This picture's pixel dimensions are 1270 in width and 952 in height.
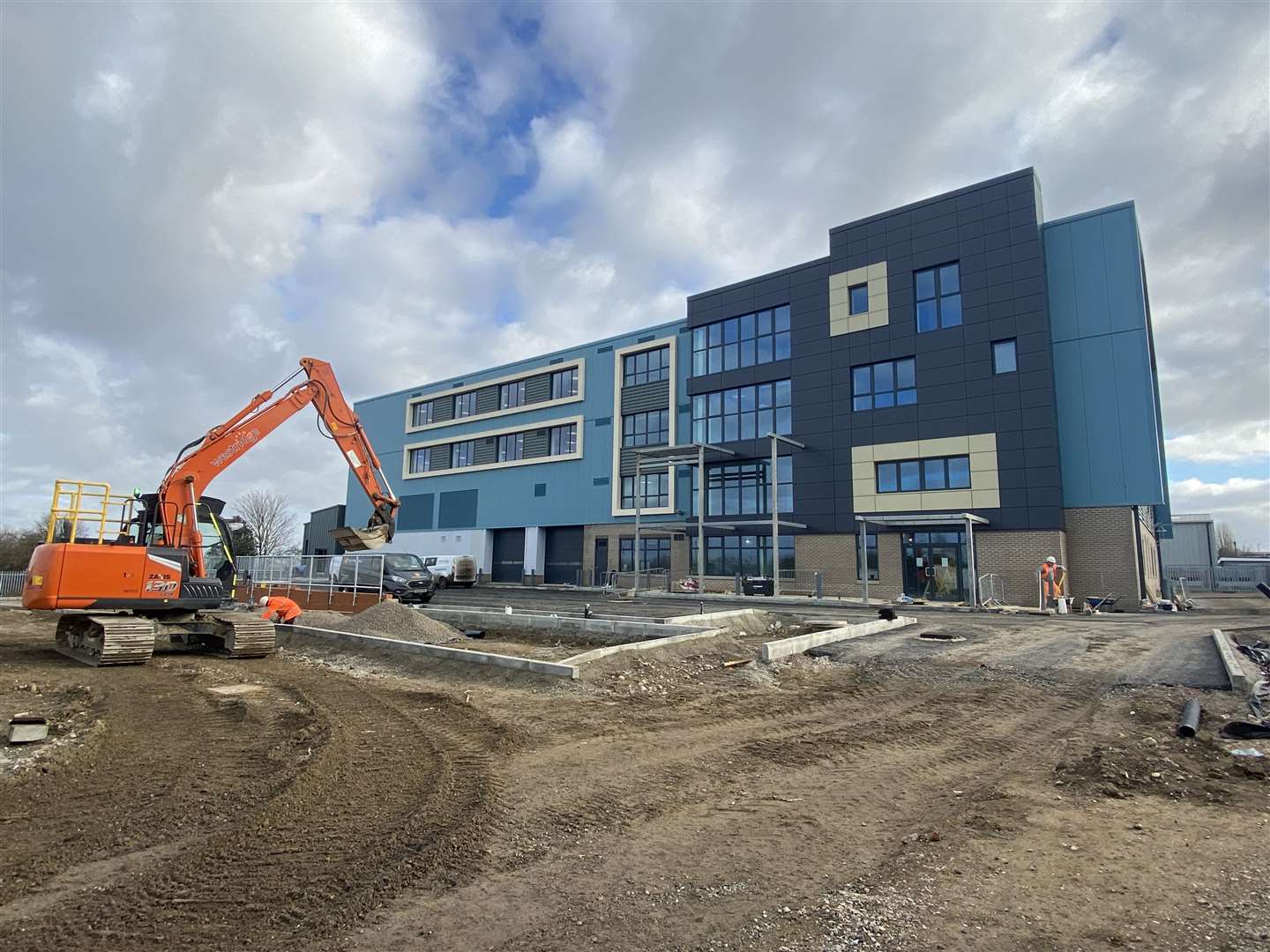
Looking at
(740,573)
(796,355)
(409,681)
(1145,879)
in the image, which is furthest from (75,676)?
(796,355)

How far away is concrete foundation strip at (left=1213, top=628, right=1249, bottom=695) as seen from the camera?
951cm

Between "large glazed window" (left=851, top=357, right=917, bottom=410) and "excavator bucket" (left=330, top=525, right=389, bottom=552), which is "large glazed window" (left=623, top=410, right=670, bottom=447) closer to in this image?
"large glazed window" (left=851, top=357, right=917, bottom=410)

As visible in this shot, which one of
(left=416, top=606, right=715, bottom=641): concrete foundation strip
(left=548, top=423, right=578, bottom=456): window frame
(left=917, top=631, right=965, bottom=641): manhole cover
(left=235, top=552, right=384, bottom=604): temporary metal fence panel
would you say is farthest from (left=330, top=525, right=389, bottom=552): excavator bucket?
(left=548, top=423, right=578, bottom=456): window frame

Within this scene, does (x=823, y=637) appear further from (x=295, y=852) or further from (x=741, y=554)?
(x=741, y=554)

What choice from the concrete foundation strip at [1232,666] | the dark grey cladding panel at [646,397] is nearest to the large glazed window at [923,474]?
the dark grey cladding panel at [646,397]

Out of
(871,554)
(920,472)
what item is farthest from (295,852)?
(920,472)

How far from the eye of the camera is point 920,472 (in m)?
30.9

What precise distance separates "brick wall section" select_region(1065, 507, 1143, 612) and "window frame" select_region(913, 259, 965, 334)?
30.7 ft

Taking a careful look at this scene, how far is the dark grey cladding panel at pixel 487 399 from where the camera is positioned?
52.2 m

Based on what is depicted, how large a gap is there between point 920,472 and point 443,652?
79.3 feet

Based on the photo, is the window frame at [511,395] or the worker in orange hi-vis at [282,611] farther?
the window frame at [511,395]

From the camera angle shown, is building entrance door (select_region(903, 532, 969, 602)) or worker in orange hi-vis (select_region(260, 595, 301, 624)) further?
building entrance door (select_region(903, 532, 969, 602))

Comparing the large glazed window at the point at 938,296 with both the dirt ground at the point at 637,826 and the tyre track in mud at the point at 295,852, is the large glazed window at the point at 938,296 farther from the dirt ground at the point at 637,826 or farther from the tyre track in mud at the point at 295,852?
the tyre track in mud at the point at 295,852

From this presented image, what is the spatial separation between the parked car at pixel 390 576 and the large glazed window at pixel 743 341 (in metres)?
20.3
